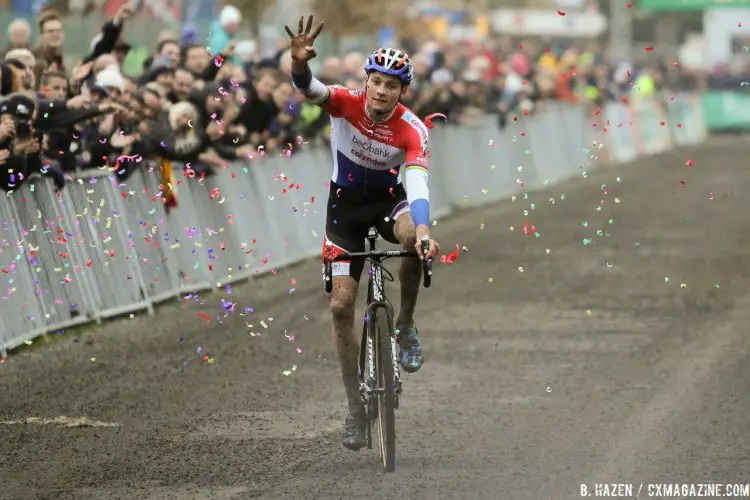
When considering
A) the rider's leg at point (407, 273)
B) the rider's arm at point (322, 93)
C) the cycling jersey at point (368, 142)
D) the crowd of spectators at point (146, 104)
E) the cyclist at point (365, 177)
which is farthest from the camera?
the crowd of spectators at point (146, 104)

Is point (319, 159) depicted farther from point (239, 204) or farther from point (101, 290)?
point (101, 290)

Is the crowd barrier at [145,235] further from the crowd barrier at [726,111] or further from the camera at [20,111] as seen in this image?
the crowd barrier at [726,111]

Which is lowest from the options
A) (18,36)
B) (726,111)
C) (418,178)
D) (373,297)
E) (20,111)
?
(726,111)

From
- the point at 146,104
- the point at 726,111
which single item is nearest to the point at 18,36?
the point at 146,104

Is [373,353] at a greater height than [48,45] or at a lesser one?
lesser

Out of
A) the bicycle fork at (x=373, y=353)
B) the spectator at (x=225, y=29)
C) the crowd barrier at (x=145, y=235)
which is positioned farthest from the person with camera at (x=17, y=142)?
the bicycle fork at (x=373, y=353)

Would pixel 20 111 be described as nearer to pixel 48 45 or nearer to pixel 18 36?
pixel 18 36

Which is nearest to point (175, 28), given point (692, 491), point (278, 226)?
point (278, 226)

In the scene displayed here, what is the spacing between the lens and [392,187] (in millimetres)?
9438

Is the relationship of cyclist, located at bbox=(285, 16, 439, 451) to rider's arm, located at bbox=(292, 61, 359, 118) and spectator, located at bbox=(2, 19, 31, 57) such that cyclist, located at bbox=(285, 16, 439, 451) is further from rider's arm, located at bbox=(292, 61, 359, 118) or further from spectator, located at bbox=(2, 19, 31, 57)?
spectator, located at bbox=(2, 19, 31, 57)

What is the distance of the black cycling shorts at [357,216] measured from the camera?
30.5 feet

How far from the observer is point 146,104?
15102 mm

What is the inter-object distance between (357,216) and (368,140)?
0.44m

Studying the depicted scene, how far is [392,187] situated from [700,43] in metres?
58.2
